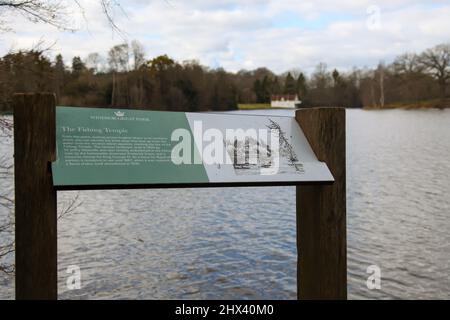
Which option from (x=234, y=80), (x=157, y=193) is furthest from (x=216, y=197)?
(x=234, y=80)

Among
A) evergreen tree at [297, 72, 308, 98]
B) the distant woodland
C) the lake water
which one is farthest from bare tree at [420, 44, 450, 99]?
Result: the lake water

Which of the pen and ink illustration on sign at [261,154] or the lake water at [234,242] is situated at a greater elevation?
the pen and ink illustration on sign at [261,154]

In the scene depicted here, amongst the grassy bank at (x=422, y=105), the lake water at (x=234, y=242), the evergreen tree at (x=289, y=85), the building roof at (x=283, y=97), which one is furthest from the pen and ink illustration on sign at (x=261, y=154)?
the evergreen tree at (x=289, y=85)

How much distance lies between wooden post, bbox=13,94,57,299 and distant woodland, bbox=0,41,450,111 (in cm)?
2874

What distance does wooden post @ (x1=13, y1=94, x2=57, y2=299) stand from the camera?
3094 mm

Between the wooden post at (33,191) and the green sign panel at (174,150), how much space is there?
10 cm

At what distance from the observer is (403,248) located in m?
8.59

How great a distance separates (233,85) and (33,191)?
7695 cm

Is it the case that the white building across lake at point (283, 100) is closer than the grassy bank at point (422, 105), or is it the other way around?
the grassy bank at point (422, 105)

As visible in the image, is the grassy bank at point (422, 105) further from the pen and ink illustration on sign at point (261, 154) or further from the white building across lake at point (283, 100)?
the pen and ink illustration on sign at point (261, 154)

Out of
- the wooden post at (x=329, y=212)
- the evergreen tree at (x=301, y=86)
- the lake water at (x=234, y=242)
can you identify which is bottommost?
the lake water at (x=234, y=242)

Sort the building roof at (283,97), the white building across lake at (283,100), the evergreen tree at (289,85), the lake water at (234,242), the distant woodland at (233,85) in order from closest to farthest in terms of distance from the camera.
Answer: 1. the lake water at (234,242)
2. the distant woodland at (233,85)
3. the white building across lake at (283,100)
4. the building roof at (283,97)
5. the evergreen tree at (289,85)

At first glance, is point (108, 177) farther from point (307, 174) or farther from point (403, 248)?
point (403, 248)

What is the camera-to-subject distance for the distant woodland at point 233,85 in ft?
170
